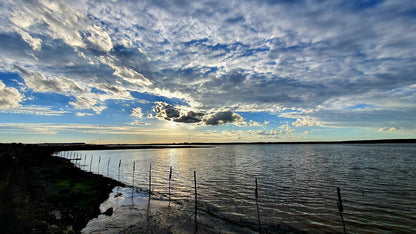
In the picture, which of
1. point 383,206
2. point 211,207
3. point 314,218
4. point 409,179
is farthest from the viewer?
point 409,179

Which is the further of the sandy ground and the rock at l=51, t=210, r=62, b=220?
the rock at l=51, t=210, r=62, b=220

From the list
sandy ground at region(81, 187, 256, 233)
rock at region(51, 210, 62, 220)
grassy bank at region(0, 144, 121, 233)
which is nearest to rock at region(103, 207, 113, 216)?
sandy ground at region(81, 187, 256, 233)

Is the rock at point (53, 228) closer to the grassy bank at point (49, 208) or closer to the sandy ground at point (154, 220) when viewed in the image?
the grassy bank at point (49, 208)

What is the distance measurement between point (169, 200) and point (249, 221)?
39.1ft

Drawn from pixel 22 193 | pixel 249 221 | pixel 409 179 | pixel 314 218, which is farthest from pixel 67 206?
pixel 409 179

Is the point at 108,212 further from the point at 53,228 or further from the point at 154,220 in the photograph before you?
the point at 154,220

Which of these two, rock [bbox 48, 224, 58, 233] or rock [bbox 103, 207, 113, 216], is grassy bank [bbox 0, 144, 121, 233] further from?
rock [bbox 103, 207, 113, 216]

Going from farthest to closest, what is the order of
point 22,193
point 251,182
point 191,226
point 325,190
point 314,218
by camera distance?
point 251,182 < point 325,190 < point 22,193 < point 314,218 < point 191,226

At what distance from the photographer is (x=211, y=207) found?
22.8 metres

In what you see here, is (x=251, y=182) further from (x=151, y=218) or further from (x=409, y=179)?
(x=409, y=179)

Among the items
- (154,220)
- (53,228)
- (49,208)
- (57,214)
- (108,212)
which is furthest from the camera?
(108,212)

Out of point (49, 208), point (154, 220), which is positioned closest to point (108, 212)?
point (154, 220)

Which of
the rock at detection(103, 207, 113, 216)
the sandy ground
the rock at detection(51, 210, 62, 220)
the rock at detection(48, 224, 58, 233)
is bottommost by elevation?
the sandy ground

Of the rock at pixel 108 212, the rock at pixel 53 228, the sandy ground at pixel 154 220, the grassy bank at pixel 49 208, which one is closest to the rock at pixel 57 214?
the grassy bank at pixel 49 208
